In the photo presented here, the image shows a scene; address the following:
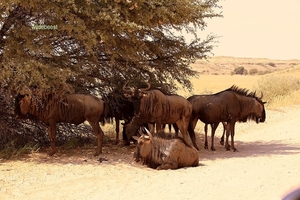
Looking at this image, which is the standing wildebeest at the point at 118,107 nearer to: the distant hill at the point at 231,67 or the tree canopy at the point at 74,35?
the tree canopy at the point at 74,35

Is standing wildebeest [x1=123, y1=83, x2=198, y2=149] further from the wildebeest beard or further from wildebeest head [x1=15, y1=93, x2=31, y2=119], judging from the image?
wildebeest head [x1=15, y1=93, x2=31, y2=119]

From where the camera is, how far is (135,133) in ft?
46.3

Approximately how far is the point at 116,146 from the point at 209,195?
701cm

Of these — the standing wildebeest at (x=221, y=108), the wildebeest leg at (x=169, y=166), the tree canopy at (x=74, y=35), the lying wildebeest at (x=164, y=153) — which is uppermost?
the tree canopy at (x=74, y=35)

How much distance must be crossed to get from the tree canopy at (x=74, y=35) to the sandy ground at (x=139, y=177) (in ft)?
6.55

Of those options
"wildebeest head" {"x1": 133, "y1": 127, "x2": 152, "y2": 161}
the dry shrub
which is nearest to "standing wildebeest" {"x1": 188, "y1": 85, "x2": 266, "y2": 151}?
"wildebeest head" {"x1": 133, "y1": 127, "x2": 152, "y2": 161}

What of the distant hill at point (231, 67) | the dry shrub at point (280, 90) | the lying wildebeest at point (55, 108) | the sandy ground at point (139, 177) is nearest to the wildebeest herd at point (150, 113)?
the lying wildebeest at point (55, 108)

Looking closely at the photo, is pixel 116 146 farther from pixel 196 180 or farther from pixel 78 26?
pixel 196 180

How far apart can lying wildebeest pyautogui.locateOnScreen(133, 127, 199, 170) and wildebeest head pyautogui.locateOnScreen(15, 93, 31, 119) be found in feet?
9.71

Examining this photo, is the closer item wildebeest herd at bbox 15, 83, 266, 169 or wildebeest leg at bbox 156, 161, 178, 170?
wildebeest leg at bbox 156, 161, 178, 170

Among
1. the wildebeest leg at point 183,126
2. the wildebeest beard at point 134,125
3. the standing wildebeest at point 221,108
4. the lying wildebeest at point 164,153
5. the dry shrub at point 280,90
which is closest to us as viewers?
the lying wildebeest at point 164,153

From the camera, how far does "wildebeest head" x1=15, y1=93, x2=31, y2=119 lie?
11938 mm

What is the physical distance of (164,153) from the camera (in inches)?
442

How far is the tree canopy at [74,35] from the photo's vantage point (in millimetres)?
11305
